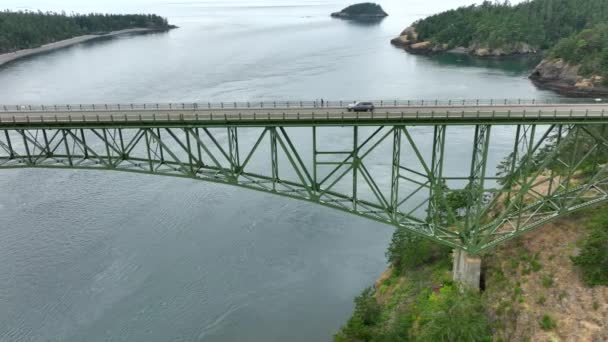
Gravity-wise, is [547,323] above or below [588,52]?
below

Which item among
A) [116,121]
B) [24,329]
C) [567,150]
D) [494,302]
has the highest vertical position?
[116,121]

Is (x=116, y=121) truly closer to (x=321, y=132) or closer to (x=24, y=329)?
(x=24, y=329)

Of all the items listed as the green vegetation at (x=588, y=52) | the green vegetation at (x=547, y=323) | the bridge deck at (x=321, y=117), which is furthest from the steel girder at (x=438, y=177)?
the green vegetation at (x=588, y=52)

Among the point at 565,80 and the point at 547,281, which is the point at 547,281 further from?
the point at 565,80

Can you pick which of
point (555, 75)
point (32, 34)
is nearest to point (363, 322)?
point (555, 75)

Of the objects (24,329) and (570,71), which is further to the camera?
(570,71)

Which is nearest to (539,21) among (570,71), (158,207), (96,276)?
(570,71)
